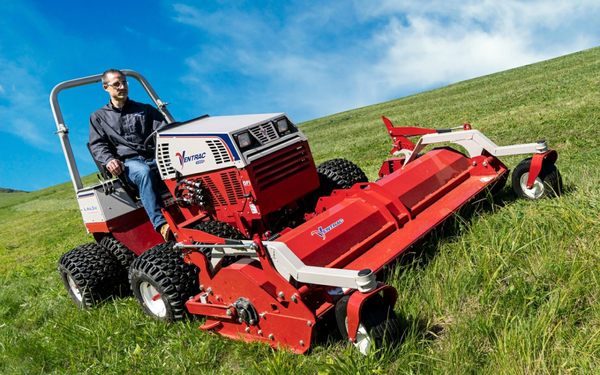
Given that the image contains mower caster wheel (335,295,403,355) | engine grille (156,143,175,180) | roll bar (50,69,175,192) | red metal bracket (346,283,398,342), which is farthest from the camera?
roll bar (50,69,175,192)

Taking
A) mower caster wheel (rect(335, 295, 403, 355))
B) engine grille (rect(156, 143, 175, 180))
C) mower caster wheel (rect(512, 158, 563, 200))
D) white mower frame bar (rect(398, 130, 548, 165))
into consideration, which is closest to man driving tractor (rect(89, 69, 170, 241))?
engine grille (rect(156, 143, 175, 180))

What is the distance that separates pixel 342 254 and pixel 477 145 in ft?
7.10

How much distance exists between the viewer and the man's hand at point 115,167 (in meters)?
5.62

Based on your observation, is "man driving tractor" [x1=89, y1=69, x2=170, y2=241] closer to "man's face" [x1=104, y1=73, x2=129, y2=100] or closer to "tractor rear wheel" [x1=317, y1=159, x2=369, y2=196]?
"man's face" [x1=104, y1=73, x2=129, y2=100]

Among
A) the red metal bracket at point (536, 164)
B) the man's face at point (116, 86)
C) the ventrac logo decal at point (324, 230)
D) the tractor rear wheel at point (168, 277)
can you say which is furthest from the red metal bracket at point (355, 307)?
the man's face at point (116, 86)

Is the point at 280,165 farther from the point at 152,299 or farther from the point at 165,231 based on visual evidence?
the point at 152,299

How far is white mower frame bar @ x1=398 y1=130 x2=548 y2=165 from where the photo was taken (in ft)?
16.5

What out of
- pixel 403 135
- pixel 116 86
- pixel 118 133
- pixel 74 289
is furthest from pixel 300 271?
pixel 74 289

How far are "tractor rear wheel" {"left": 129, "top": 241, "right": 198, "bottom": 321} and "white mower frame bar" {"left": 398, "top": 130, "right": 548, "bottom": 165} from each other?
2.62 metres

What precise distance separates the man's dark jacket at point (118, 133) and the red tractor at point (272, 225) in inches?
13.6

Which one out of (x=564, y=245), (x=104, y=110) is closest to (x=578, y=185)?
(x=564, y=245)

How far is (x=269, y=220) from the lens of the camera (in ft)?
16.4

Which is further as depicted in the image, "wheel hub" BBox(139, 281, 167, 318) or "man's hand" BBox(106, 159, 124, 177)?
"man's hand" BBox(106, 159, 124, 177)

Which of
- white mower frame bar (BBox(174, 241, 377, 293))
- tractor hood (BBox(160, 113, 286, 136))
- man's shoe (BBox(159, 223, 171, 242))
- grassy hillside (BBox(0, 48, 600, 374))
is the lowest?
grassy hillside (BBox(0, 48, 600, 374))
